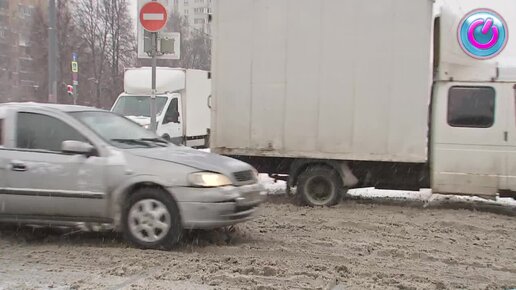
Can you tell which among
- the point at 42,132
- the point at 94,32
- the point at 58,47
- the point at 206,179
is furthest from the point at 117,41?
the point at 206,179

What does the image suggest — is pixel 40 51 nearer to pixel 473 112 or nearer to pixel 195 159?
pixel 473 112

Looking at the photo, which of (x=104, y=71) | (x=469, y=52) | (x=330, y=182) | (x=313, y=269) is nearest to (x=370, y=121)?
(x=330, y=182)

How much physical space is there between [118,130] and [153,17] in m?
3.46

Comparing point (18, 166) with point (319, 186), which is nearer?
point (18, 166)

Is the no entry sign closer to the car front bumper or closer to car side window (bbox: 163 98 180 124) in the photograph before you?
the car front bumper

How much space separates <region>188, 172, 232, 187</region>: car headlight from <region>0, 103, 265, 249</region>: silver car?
0.04ft

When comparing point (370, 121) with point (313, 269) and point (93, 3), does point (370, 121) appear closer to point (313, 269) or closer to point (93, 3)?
point (313, 269)

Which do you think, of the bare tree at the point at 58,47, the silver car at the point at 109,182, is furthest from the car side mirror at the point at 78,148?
the bare tree at the point at 58,47

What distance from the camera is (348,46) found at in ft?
29.6

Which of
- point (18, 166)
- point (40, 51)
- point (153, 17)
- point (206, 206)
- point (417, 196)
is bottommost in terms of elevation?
point (417, 196)

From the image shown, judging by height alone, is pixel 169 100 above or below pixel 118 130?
above

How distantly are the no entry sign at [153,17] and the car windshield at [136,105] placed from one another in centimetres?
562

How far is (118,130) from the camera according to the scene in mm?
6824

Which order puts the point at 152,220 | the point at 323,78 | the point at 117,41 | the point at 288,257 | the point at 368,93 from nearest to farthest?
1. the point at 288,257
2. the point at 152,220
3. the point at 368,93
4. the point at 323,78
5. the point at 117,41
